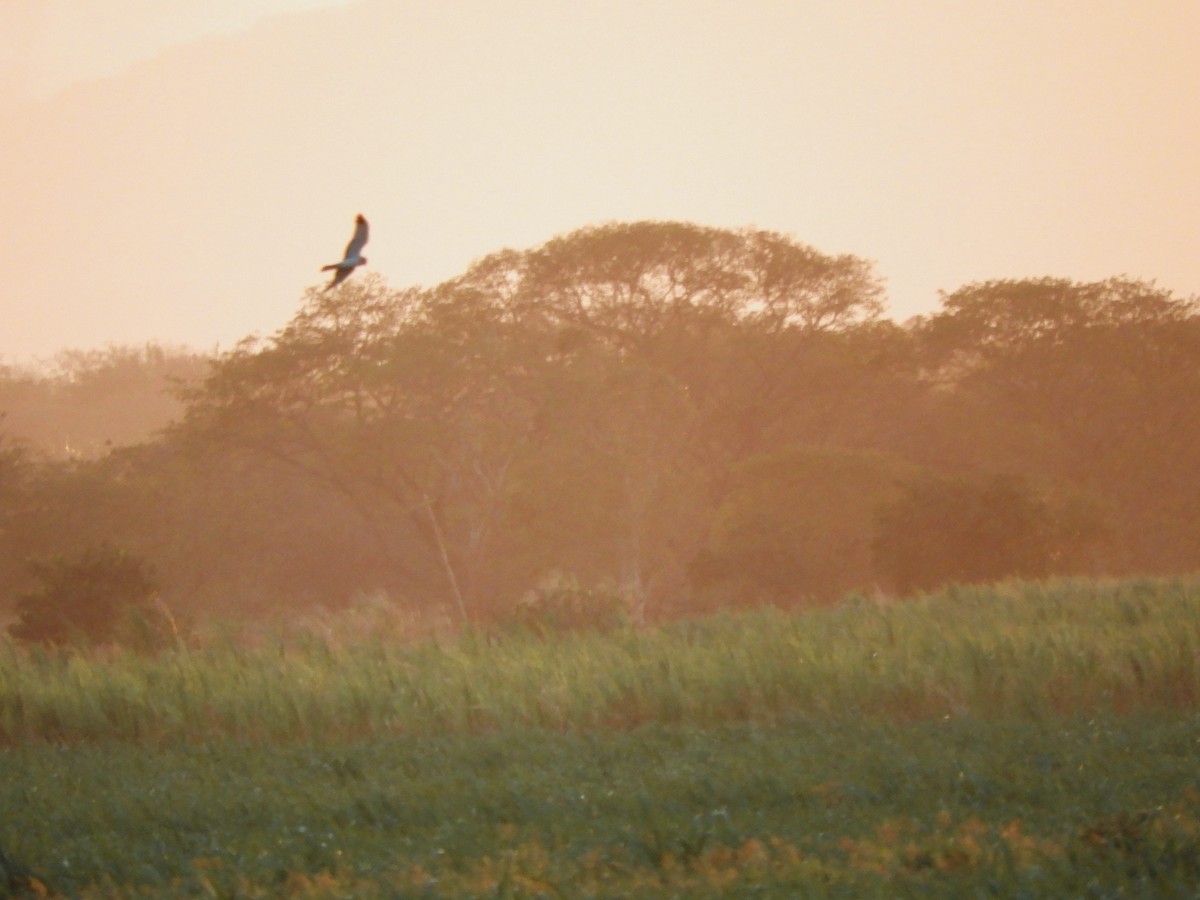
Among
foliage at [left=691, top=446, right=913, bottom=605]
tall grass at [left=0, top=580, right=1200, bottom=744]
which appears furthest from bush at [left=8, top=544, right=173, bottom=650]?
foliage at [left=691, top=446, right=913, bottom=605]

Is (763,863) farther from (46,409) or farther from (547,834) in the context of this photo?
(46,409)

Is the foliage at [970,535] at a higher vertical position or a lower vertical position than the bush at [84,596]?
lower

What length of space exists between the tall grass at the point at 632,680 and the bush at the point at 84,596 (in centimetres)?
970

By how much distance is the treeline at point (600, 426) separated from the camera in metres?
39.0

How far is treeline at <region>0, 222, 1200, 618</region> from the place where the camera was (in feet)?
128

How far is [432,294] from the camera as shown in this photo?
4266cm

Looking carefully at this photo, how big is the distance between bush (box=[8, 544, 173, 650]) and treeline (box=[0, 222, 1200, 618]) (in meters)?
11.2

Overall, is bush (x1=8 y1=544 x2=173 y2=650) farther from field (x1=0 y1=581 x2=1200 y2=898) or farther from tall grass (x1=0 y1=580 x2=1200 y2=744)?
tall grass (x1=0 y1=580 x2=1200 y2=744)

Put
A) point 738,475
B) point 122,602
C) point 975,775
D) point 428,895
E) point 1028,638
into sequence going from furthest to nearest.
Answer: point 738,475 → point 122,602 → point 1028,638 → point 975,775 → point 428,895

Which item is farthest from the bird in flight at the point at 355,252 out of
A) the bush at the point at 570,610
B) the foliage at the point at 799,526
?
the foliage at the point at 799,526

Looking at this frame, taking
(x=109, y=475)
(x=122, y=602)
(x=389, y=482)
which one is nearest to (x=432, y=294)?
(x=389, y=482)

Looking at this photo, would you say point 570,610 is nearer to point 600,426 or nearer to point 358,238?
point 358,238

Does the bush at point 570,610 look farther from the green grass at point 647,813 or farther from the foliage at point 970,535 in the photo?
the foliage at point 970,535

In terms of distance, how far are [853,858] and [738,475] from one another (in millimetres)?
30768
